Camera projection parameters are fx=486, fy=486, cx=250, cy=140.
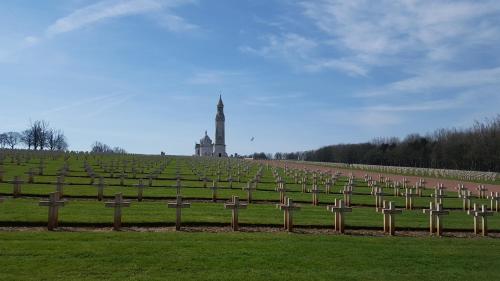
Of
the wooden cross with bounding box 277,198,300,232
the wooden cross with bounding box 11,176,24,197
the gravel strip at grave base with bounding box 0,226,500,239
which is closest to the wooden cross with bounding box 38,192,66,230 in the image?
the gravel strip at grave base with bounding box 0,226,500,239

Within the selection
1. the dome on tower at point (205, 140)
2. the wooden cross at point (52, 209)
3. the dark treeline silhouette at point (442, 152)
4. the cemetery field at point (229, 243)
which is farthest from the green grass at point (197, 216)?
the dome on tower at point (205, 140)

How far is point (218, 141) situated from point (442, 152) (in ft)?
201

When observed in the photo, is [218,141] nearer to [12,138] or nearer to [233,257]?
[12,138]

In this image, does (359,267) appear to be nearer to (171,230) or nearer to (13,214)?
(171,230)

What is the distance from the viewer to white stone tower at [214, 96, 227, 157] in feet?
390

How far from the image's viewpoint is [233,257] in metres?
8.74

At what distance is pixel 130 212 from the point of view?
13.6 metres

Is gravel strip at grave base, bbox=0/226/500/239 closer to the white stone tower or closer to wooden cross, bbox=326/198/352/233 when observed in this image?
wooden cross, bbox=326/198/352/233

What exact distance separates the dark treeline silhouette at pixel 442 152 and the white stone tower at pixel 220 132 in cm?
2792

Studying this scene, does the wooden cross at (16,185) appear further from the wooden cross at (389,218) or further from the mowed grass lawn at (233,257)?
the wooden cross at (389,218)

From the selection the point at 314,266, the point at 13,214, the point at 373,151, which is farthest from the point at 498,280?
the point at 373,151

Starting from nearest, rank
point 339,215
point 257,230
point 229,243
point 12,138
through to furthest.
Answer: point 229,243, point 257,230, point 339,215, point 12,138

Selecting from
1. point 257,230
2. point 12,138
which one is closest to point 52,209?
point 257,230

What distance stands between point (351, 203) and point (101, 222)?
1081 centimetres
